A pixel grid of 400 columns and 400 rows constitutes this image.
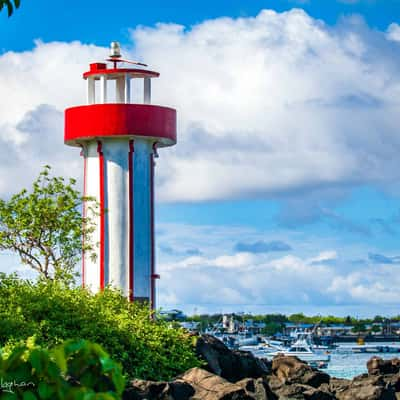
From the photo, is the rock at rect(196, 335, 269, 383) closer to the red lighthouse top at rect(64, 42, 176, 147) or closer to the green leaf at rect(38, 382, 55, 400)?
the red lighthouse top at rect(64, 42, 176, 147)

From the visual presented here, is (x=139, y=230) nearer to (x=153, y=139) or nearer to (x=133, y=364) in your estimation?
(x=153, y=139)

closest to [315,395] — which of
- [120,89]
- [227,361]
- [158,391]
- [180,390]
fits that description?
[227,361]

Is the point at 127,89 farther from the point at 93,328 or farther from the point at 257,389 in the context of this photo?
the point at 257,389

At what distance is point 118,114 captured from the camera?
84.1 ft

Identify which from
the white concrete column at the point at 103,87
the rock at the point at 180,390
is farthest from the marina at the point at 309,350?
the rock at the point at 180,390

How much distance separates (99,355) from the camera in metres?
4.89

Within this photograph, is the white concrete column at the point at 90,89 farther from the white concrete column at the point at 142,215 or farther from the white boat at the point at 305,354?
the white boat at the point at 305,354

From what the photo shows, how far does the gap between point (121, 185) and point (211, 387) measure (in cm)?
1051

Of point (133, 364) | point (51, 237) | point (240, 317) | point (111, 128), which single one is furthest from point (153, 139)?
point (240, 317)

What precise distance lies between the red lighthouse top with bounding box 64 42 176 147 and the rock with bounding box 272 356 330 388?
23.2ft

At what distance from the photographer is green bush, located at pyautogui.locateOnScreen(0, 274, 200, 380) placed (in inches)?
714

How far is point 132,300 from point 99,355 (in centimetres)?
2032

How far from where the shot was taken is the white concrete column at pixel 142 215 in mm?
25719

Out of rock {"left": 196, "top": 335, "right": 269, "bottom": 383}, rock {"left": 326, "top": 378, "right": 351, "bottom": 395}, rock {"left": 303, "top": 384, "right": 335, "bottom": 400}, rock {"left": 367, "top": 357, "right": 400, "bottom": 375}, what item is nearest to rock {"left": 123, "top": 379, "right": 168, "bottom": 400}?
rock {"left": 303, "top": 384, "right": 335, "bottom": 400}
